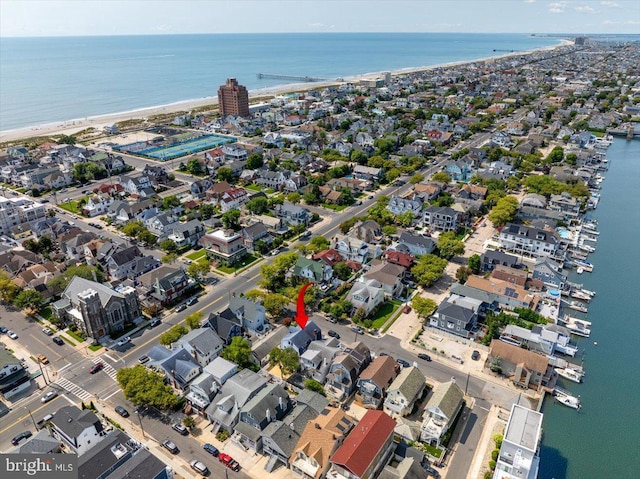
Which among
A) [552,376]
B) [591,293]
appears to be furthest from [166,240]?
[591,293]

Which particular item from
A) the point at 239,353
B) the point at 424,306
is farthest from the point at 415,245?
the point at 239,353

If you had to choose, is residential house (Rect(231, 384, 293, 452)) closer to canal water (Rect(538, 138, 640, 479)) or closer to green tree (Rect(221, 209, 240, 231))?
canal water (Rect(538, 138, 640, 479))

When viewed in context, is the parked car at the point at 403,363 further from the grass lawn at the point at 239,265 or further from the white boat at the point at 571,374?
the grass lawn at the point at 239,265

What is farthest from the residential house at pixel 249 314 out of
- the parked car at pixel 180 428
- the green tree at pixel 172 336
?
the parked car at pixel 180 428

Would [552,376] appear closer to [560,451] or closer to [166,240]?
[560,451]

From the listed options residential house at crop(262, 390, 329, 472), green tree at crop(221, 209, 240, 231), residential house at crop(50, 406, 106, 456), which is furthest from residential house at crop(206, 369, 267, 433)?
green tree at crop(221, 209, 240, 231)

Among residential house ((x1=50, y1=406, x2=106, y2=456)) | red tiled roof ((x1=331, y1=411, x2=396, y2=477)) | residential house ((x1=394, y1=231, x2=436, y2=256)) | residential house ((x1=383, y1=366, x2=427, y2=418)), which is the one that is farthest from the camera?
residential house ((x1=394, y1=231, x2=436, y2=256))

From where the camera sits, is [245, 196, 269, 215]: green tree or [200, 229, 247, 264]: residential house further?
[245, 196, 269, 215]: green tree
